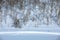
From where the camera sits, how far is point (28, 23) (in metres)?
2.54

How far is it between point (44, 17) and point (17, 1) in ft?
1.72

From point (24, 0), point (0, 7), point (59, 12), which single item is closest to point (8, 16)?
point (0, 7)

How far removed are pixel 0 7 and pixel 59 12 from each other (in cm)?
99

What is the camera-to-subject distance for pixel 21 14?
8.34 feet

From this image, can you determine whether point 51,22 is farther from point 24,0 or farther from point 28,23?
point 24,0

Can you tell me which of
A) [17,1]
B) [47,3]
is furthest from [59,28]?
[17,1]

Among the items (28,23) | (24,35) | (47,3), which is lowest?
(24,35)

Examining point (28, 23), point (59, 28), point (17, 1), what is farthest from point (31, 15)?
point (59, 28)

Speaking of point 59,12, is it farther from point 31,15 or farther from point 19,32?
point 19,32

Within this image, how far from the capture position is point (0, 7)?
258 cm

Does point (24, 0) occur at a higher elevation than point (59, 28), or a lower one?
higher

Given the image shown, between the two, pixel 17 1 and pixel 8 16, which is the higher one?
pixel 17 1

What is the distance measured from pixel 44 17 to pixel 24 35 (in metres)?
0.45

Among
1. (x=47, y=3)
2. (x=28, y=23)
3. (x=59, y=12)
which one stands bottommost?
(x=28, y=23)
